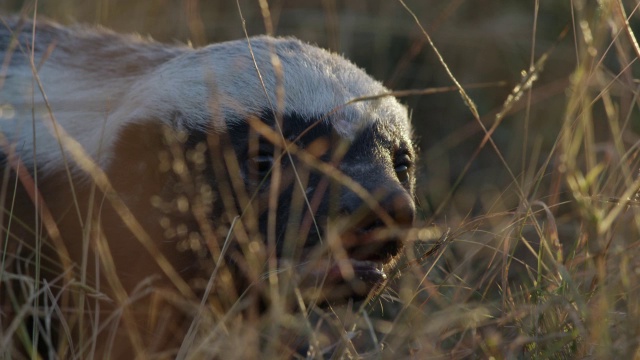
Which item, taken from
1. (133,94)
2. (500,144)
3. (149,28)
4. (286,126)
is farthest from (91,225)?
(500,144)

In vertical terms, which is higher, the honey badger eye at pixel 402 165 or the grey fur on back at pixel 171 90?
the grey fur on back at pixel 171 90

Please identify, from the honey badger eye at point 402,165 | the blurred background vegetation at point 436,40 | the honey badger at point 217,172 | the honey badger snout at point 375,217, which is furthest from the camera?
the blurred background vegetation at point 436,40

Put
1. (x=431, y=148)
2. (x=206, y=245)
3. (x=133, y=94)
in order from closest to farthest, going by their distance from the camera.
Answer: (x=206, y=245) → (x=133, y=94) → (x=431, y=148)

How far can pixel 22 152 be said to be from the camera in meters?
3.05

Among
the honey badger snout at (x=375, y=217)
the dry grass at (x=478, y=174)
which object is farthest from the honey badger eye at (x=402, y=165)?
the honey badger snout at (x=375, y=217)

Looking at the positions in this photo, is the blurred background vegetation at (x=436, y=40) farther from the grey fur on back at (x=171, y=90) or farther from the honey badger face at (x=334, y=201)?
the honey badger face at (x=334, y=201)

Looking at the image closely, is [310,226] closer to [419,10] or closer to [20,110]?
[20,110]

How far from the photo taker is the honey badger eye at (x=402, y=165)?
302 centimetres

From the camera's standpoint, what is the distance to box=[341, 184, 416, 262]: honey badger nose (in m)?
2.47

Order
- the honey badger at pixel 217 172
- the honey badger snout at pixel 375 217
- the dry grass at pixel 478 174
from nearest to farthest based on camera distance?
the dry grass at pixel 478 174 < the honey badger snout at pixel 375 217 < the honey badger at pixel 217 172

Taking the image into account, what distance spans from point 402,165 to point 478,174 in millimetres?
2095

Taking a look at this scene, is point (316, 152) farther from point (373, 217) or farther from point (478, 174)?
point (478, 174)

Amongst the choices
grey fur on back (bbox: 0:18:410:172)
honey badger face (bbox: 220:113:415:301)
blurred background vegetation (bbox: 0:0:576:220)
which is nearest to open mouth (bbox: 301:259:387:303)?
honey badger face (bbox: 220:113:415:301)

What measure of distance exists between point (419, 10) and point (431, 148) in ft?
2.60
